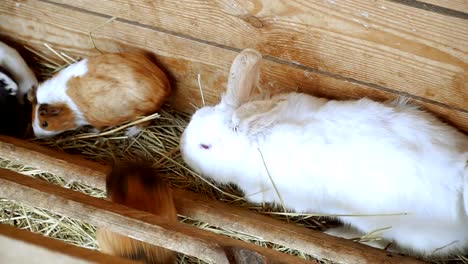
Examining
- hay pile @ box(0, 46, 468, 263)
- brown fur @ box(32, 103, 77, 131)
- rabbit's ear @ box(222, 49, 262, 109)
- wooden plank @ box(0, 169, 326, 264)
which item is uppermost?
rabbit's ear @ box(222, 49, 262, 109)

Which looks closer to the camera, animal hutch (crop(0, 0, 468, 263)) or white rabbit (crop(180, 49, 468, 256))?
animal hutch (crop(0, 0, 468, 263))

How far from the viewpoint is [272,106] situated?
6.88ft

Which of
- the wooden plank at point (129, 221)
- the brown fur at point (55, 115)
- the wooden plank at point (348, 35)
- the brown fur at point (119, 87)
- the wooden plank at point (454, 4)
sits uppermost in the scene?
the wooden plank at point (454, 4)

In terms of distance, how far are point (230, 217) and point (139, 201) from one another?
0.31 meters

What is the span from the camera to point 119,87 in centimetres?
251

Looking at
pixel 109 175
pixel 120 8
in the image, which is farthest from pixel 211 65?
pixel 109 175

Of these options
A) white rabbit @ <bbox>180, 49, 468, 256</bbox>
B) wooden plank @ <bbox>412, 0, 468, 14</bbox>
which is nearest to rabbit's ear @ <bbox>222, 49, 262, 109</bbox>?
white rabbit @ <bbox>180, 49, 468, 256</bbox>

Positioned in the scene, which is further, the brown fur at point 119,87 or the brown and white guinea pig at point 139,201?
the brown fur at point 119,87

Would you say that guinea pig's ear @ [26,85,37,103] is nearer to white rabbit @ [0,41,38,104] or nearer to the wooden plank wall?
white rabbit @ [0,41,38,104]

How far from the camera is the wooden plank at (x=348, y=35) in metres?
1.98

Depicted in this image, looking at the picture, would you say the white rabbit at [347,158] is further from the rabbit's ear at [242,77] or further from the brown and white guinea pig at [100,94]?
the brown and white guinea pig at [100,94]

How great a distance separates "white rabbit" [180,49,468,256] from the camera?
200 centimetres

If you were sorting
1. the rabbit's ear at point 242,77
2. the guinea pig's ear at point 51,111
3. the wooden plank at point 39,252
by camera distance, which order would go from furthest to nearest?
the guinea pig's ear at point 51,111 < the rabbit's ear at point 242,77 < the wooden plank at point 39,252

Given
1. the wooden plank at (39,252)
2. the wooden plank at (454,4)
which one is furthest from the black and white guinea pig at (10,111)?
the wooden plank at (454,4)
